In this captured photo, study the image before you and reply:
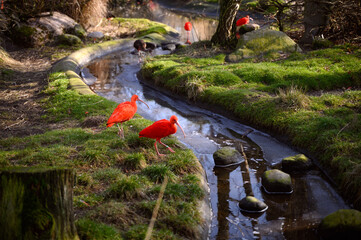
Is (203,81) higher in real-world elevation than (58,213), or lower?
lower

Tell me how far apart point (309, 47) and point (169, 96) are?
5649mm

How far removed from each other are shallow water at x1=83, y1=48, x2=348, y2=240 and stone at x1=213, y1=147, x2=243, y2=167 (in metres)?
0.14

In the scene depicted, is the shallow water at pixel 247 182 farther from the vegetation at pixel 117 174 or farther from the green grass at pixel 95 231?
the green grass at pixel 95 231

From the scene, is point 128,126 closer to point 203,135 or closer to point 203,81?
point 203,135

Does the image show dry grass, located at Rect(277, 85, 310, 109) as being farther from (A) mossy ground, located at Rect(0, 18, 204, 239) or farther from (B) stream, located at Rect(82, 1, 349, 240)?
(A) mossy ground, located at Rect(0, 18, 204, 239)

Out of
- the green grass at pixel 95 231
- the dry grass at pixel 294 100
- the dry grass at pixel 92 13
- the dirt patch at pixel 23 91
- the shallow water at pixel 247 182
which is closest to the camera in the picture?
the green grass at pixel 95 231

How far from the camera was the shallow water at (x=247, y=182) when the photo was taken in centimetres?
502

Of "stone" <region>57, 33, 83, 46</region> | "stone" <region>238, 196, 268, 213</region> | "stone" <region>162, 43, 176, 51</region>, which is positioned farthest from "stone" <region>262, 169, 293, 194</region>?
"stone" <region>57, 33, 83, 46</region>

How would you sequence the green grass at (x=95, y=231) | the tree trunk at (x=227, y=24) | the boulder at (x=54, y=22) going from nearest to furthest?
the green grass at (x=95, y=231) → the tree trunk at (x=227, y=24) → the boulder at (x=54, y=22)

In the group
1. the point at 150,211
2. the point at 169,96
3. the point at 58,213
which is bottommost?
the point at 169,96

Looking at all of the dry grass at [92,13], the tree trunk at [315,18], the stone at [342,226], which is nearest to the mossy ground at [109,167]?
the stone at [342,226]

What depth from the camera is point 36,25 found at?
668 inches

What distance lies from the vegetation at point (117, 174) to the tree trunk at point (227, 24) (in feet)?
24.9

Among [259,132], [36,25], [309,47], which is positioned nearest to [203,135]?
[259,132]
